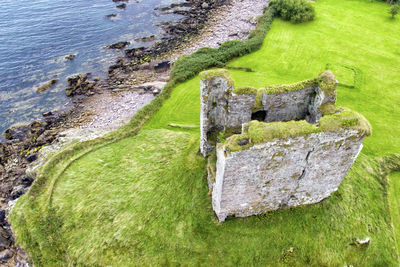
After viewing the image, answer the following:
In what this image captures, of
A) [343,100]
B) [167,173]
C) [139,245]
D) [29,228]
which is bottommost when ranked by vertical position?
[29,228]

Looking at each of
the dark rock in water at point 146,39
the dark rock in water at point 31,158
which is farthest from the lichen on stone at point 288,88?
the dark rock in water at point 146,39

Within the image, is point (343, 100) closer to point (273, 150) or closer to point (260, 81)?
point (260, 81)

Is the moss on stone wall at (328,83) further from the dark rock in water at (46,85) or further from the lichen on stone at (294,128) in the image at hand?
the dark rock in water at (46,85)

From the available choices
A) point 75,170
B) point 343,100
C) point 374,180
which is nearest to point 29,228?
point 75,170

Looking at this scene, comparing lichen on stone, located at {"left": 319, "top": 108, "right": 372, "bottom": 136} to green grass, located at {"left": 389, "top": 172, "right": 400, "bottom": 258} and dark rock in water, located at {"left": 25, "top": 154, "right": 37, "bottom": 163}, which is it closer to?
green grass, located at {"left": 389, "top": 172, "right": 400, "bottom": 258}

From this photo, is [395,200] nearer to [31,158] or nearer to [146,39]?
[31,158]

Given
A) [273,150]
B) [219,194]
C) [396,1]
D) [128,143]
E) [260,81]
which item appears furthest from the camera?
[396,1]

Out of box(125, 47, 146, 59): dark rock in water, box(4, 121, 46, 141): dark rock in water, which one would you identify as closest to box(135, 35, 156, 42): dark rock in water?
box(125, 47, 146, 59): dark rock in water
